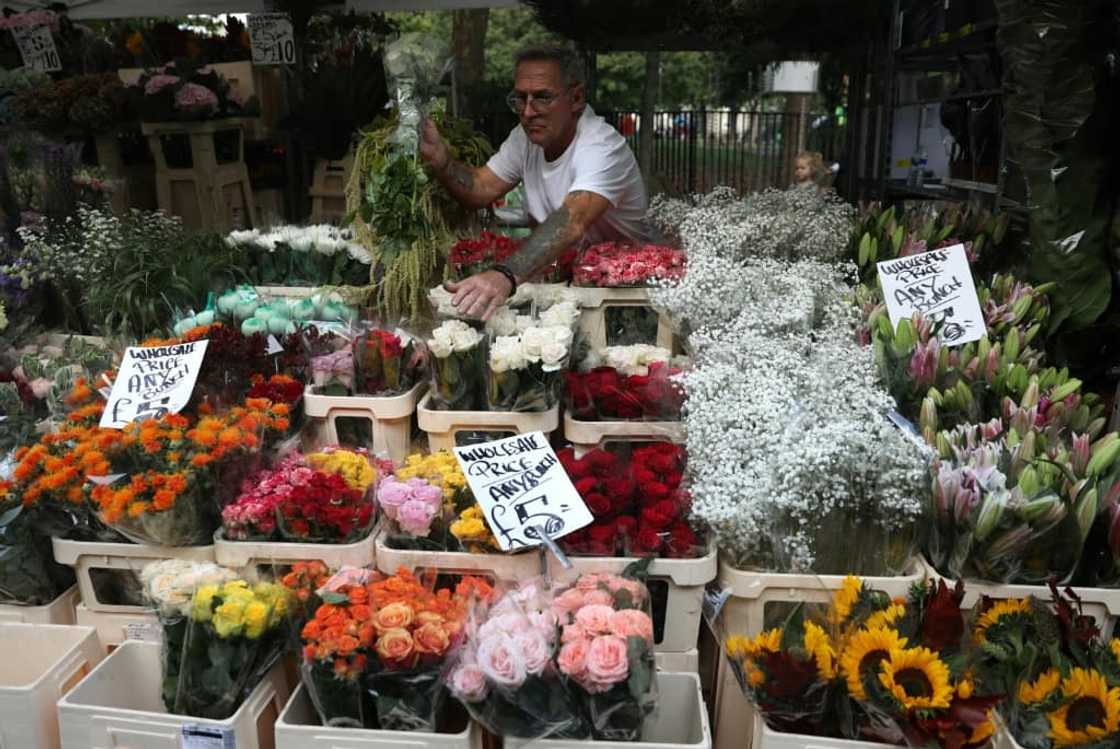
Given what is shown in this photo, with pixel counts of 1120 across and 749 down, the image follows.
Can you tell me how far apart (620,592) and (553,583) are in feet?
0.50

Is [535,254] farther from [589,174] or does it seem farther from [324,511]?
[324,511]

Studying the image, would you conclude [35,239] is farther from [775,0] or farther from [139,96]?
[775,0]

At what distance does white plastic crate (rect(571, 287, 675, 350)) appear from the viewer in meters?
2.53

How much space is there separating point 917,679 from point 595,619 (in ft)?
1.66

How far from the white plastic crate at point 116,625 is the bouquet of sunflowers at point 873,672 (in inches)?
48.1

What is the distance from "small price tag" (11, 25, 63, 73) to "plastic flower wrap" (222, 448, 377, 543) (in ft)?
Result: 15.8

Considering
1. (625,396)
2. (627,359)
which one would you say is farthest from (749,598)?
(627,359)

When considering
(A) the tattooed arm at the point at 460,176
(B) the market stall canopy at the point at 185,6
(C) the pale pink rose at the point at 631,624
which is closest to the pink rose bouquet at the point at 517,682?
(C) the pale pink rose at the point at 631,624

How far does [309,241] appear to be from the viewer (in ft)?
9.39

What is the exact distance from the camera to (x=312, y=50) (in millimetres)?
5852

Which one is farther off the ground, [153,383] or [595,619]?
[153,383]

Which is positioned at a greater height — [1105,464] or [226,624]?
[1105,464]

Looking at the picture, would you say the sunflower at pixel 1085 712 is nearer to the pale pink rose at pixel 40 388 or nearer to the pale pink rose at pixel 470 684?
the pale pink rose at pixel 470 684

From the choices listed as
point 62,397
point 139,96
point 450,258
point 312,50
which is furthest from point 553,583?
point 312,50
